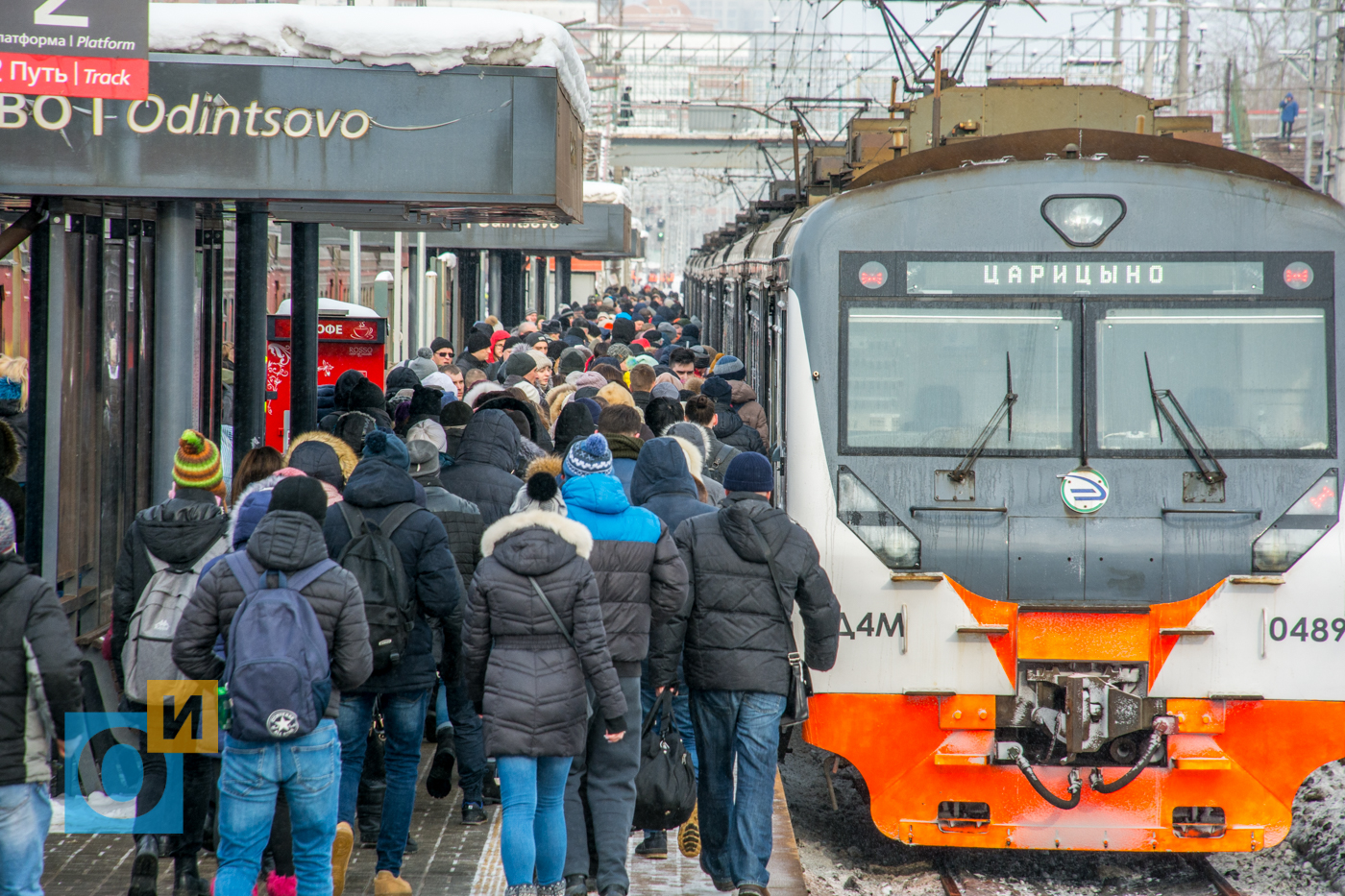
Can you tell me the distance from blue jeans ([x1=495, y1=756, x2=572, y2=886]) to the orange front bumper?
148 cm

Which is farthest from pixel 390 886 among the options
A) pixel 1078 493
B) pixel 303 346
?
pixel 303 346

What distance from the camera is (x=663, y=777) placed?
5602 mm

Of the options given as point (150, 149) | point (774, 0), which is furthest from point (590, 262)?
point (150, 149)

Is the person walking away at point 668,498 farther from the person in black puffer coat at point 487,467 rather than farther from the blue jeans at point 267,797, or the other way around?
the blue jeans at point 267,797

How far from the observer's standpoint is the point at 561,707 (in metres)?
4.99

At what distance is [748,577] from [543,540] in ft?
2.92

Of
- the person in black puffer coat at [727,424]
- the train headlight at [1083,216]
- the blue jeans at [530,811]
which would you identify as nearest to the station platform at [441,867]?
the blue jeans at [530,811]

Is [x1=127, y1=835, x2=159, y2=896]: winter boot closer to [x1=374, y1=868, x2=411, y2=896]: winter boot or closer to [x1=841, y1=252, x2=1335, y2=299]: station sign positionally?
[x1=374, y1=868, x2=411, y2=896]: winter boot

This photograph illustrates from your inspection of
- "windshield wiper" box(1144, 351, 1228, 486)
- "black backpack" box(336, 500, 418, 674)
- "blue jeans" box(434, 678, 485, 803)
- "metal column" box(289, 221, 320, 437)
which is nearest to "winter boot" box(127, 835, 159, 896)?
"black backpack" box(336, 500, 418, 674)

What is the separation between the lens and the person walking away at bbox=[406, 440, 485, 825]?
6.24m

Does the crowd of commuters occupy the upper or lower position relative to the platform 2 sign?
lower

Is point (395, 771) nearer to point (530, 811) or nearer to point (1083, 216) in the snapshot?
point (530, 811)

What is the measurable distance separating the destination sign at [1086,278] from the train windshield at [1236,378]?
107 mm

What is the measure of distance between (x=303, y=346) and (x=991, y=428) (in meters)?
4.90
